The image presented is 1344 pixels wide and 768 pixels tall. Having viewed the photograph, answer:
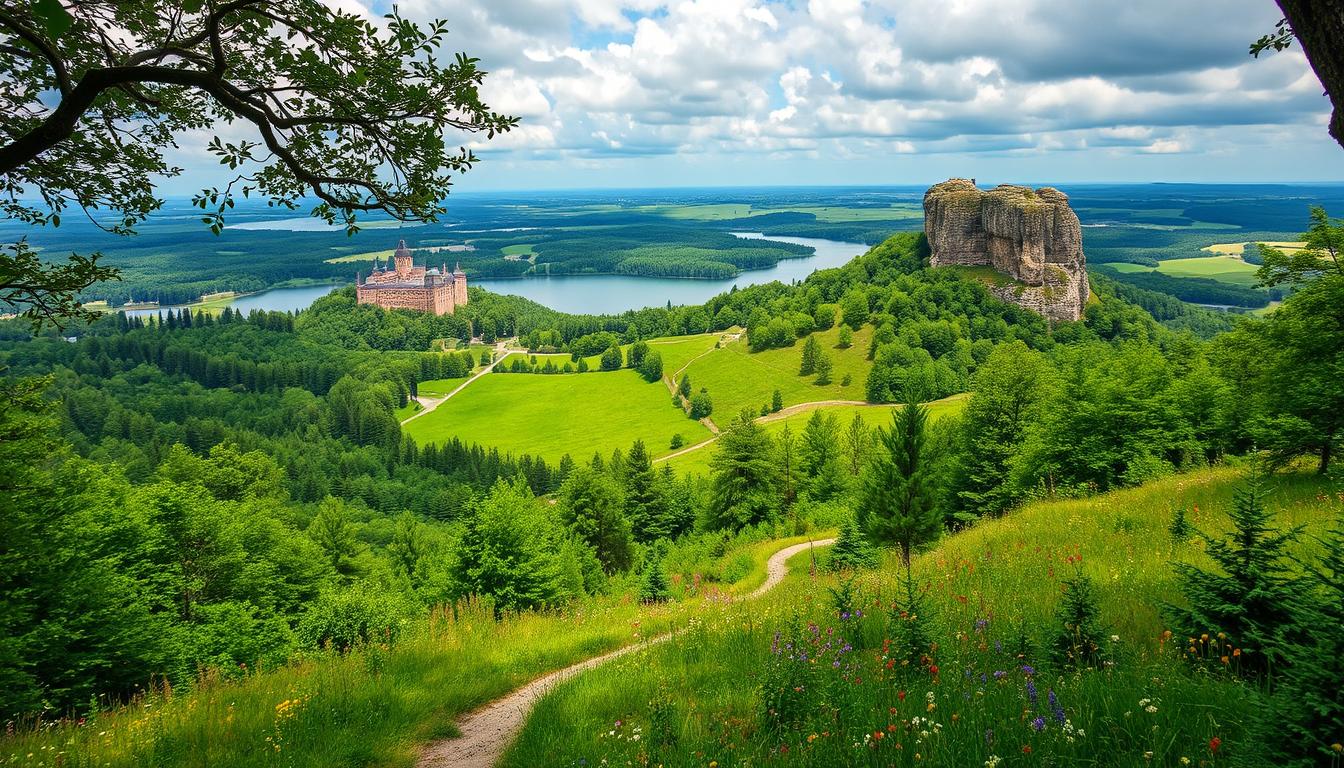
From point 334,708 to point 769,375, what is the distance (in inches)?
3499

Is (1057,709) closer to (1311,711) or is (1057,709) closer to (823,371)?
(1311,711)

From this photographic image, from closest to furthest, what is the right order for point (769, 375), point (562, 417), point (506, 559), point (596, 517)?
point (506, 559)
point (596, 517)
point (769, 375)
point (562, 417)

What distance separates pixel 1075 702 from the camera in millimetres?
3973

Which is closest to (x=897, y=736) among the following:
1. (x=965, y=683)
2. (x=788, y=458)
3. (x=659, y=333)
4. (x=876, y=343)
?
(x=965, y=683)

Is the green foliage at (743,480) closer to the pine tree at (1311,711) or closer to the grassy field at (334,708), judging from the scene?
the grassy field at (334,708)

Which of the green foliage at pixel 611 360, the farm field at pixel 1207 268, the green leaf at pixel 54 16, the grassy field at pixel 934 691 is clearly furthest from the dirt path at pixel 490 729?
the farm field at pixel 1207 268

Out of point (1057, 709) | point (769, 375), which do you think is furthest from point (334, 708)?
point (769, 375)

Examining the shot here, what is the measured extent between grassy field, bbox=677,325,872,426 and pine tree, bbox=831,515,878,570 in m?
61.0

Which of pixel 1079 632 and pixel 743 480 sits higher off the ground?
pixel 1079 632

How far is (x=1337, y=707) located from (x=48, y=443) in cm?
2074

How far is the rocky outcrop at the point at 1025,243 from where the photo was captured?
303 feet

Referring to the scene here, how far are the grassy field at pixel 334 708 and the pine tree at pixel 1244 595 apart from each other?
217 inches

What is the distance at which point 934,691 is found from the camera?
4633mm

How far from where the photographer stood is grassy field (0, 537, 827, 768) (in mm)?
5348
